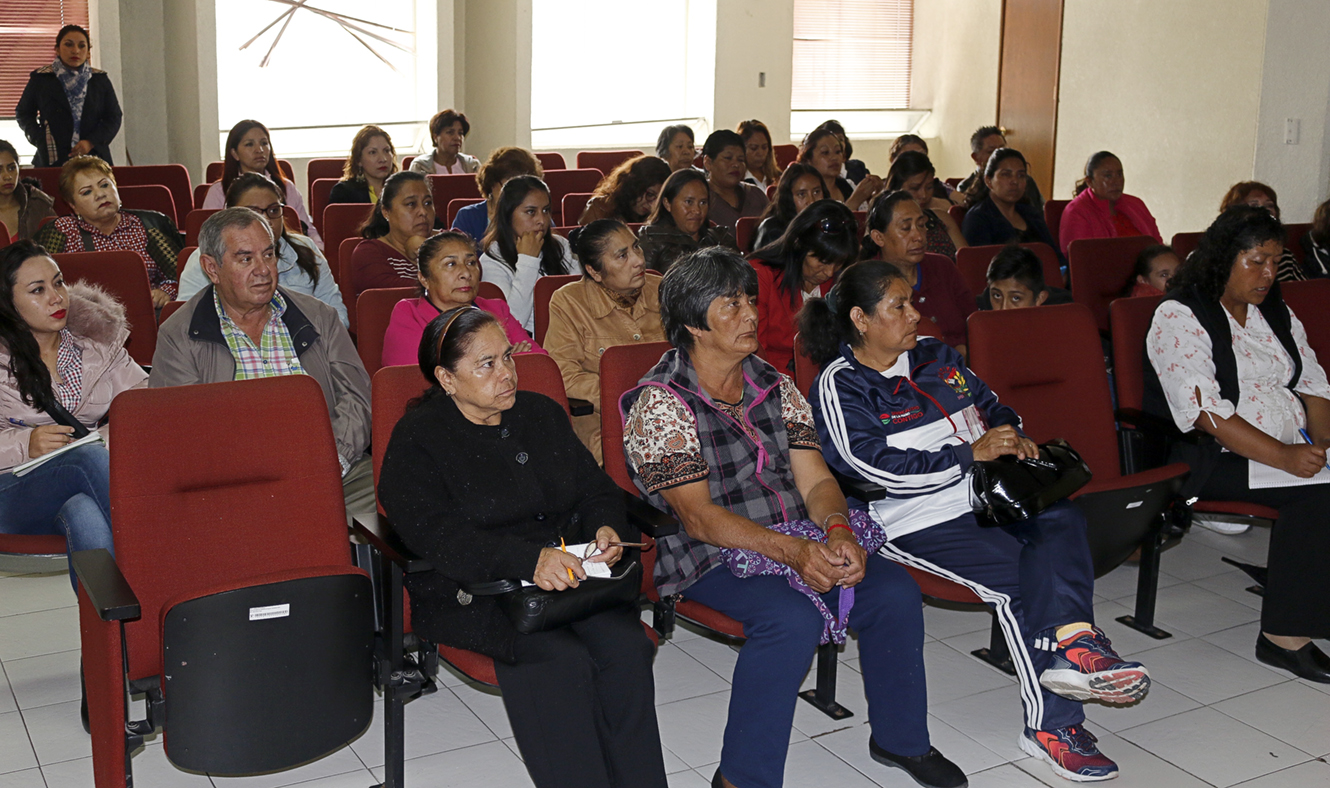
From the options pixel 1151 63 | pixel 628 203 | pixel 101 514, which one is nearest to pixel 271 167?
pixel 628 203

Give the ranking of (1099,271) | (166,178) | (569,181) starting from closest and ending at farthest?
(1099,271), (166,178), (569,181)

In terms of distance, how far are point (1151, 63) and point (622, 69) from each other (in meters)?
4.61

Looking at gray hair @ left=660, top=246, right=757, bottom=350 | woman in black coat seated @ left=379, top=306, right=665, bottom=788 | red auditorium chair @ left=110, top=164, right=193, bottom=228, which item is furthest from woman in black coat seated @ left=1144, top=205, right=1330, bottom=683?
red auditorium chair @ left=110, top=164, right=193, bottom=228

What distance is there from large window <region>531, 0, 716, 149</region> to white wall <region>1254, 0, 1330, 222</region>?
5.00 meters

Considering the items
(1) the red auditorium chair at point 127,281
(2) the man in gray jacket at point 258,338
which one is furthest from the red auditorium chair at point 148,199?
(2) the man in gray jacket at point 258,338

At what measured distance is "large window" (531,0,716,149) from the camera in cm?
1053

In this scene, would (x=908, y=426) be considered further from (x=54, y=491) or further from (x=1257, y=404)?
(x=54, y=491)

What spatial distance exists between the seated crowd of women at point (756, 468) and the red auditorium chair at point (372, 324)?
0.72 ft

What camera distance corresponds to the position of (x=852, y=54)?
40.3 feet

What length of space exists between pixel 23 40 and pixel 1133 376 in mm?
7866

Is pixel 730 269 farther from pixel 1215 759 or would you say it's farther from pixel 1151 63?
pixel 1151 63

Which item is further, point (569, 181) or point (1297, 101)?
point (569, 181)

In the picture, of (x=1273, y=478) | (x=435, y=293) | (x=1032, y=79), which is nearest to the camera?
(x=1273, y=478)

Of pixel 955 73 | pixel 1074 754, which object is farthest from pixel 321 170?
pixel 955 73
